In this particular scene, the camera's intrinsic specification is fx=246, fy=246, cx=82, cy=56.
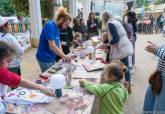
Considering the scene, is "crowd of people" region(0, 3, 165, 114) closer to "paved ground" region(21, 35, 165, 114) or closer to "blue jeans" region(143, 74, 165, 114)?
"blue jeans" region(143, 74, 165, 114)

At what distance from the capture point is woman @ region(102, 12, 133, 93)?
366 cm

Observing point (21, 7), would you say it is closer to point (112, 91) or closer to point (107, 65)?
point (107, 65)

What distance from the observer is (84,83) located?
2.27 meters

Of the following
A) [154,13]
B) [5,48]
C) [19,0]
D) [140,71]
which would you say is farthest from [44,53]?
[154,13]

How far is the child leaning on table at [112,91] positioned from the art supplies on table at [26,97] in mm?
416

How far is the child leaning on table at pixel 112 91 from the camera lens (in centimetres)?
211

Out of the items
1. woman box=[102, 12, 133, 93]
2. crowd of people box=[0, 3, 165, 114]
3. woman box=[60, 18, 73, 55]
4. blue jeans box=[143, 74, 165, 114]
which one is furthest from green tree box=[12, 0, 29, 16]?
blue jeans box=[143, 74, 165, 114]

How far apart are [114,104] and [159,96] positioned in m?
0.54

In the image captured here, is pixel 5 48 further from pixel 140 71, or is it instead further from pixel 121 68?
pixel 140 71

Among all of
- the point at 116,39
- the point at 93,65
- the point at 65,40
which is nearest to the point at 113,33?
the point at 116,39

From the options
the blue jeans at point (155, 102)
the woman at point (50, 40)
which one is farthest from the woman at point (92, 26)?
the blue jeans at point (155, 102)

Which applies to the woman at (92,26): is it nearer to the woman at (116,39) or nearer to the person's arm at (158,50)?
the woman at (116,39)

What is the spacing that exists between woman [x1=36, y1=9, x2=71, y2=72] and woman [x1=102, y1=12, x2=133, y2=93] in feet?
3.33

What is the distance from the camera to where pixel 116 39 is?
3697 millimetres
